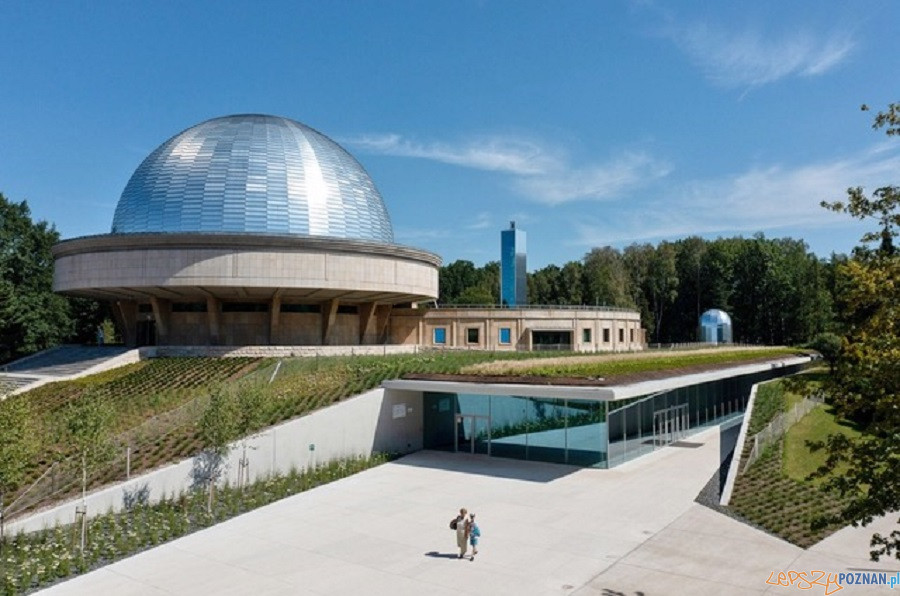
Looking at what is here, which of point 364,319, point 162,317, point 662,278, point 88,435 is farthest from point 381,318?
point 662,278

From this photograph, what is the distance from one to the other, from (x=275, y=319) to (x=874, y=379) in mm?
36100

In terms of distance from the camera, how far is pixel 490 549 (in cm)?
1502

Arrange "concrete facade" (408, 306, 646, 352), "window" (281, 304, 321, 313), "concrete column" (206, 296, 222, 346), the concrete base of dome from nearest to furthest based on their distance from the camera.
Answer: the concrete base of dome → "concrete column" (206, 296, 222, 346) → "window" (281, 304, 321, 313) → "concrete facade" (408, 306, 646, 352)

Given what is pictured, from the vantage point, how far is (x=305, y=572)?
44.9 ft

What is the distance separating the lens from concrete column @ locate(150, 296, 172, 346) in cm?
4038

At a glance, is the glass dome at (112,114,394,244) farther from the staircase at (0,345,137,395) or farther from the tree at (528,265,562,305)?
the tree at (528,265,562,305)

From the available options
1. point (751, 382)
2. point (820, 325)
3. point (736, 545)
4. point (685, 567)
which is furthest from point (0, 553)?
point (820, 325)

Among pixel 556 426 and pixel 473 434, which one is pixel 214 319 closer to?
pixel 473 434

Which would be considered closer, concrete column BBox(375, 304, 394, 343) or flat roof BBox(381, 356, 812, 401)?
flat roof BBox(381, 356, 812, 401)

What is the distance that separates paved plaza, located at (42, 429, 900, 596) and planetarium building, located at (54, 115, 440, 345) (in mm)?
18784

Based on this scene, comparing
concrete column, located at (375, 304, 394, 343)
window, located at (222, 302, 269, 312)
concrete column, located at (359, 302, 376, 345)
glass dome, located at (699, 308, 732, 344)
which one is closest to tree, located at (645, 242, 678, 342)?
glass dome, located at (699, 308, 732, 344)

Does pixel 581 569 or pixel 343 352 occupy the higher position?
pixel 343 352

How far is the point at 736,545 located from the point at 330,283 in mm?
27255

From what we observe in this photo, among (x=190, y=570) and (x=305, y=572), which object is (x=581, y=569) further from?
(x=190, y=570)
